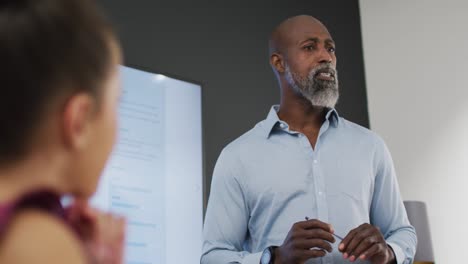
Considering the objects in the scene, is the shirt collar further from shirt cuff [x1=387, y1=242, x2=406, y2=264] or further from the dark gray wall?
the dark gray wall

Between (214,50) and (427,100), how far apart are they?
162 cm

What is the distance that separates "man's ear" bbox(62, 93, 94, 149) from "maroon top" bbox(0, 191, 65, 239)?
5 cm

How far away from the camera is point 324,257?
211 cm

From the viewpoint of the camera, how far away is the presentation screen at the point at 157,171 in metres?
2.83

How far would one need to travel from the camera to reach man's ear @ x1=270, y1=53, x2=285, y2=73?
2730 mm

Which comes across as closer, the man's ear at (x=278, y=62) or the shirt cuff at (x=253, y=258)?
the shirt cuff at (x=253, y=258)

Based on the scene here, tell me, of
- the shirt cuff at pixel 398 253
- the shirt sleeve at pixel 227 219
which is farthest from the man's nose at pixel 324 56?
the shirt cuff at pixel 398 253

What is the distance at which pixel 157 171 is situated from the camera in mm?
2988

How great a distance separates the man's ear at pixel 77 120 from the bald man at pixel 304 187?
4.79ft

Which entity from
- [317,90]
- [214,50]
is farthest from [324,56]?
[214,50]

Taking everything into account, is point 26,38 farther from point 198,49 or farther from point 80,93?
point 198,49

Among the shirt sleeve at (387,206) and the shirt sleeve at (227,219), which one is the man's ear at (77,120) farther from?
the shirt sleeve at (387,206)

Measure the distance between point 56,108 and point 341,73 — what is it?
13.2ft

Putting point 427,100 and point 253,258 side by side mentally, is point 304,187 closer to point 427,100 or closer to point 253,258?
point 253,258
